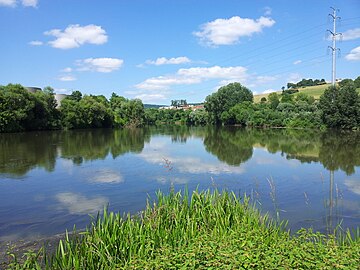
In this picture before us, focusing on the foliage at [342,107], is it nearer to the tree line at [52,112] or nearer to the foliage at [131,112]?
the tree line at [52,112]

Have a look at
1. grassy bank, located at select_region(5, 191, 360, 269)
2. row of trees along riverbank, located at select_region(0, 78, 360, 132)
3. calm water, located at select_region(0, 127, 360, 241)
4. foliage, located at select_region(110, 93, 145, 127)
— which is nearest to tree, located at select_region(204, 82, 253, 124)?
row of trees along riverbank, located at select_region(0, 78, 360, 132)

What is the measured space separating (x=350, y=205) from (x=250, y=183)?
381 centimetres

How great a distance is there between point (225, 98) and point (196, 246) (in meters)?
76.4

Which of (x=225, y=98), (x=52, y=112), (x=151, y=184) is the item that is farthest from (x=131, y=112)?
(x=151, y=184)

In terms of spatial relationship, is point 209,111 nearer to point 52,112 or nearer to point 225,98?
point 225,98

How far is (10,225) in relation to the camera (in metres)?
8.11

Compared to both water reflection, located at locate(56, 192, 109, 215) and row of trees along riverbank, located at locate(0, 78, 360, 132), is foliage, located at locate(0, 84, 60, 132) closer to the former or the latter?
row of trees along riverbank, located at locate(0, 78, 360, 132)

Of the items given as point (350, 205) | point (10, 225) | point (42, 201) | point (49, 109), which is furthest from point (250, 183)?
point (49, 109)

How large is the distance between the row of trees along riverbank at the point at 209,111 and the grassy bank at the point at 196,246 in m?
41.8

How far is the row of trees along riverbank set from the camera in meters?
43.6

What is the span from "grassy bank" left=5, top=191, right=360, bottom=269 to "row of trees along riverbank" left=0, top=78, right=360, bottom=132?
4178 centimetres

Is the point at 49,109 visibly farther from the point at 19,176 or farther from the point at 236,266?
the point at 236,266

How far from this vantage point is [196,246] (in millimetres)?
4164

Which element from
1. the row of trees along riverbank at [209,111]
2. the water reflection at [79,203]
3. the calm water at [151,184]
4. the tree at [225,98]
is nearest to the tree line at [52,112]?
the row of trees along riverbank at [209,111]
